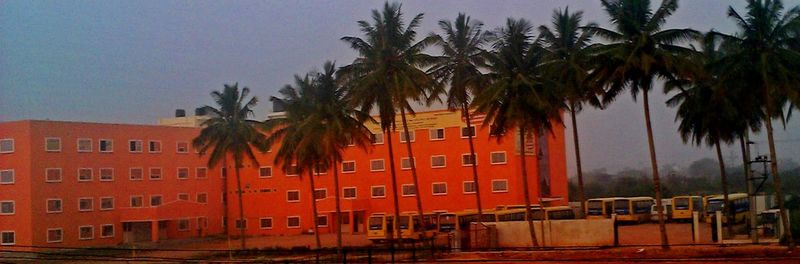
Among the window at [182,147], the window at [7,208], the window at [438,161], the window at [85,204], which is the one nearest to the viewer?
the window at [7,208]

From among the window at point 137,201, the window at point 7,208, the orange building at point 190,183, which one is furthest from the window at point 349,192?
the window at point 7,208

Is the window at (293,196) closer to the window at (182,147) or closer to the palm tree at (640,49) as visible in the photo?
the window at (182,147)

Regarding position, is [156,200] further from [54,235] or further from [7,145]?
[7,145]

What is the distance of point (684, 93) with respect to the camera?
125 ft

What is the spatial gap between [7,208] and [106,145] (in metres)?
8.42

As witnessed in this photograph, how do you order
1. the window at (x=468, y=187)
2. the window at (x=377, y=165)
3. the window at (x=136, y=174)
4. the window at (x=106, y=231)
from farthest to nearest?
the window at (x=377, y=165) → the window at (x=136, y=174) → the window at (x=106, y=231) → the window at (x=468, y=187)

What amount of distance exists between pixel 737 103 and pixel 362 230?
35792mm

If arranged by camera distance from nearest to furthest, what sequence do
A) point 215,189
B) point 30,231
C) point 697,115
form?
point 697,115, point 30,231, point 215,189

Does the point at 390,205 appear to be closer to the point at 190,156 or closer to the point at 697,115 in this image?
the point at 190,156

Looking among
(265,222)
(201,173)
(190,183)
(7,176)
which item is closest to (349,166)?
(265,222)

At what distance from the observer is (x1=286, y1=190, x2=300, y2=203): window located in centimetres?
6862

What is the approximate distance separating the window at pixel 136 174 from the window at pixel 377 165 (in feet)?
55.5

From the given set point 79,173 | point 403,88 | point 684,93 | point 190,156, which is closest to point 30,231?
point 79,173

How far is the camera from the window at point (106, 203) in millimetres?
62594
